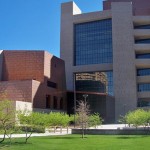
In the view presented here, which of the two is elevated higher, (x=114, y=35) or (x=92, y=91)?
(x=114, y=35)

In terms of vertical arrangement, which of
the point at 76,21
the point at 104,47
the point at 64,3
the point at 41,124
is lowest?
the point at 41,124

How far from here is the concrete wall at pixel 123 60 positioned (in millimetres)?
83562

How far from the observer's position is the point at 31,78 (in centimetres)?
7106

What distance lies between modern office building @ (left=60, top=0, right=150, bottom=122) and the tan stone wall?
1260cm

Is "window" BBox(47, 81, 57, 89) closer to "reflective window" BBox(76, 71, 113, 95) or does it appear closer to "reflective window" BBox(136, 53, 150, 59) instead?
"reflective window" BBox(76, 71, 113, 95)

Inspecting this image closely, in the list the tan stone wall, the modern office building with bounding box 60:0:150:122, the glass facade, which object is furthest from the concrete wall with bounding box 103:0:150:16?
the tan stone wall

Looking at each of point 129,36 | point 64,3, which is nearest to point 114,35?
point 129,36

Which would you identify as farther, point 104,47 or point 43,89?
point 104,47

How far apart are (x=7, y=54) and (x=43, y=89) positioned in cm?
1112

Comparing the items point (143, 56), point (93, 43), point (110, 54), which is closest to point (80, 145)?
point (110, 54)

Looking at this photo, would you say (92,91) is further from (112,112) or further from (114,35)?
(114,35)

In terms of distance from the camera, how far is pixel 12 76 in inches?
2822

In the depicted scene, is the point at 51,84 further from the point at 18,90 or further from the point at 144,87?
the point at 144,87

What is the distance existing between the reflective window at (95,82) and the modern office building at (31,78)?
14732mm
